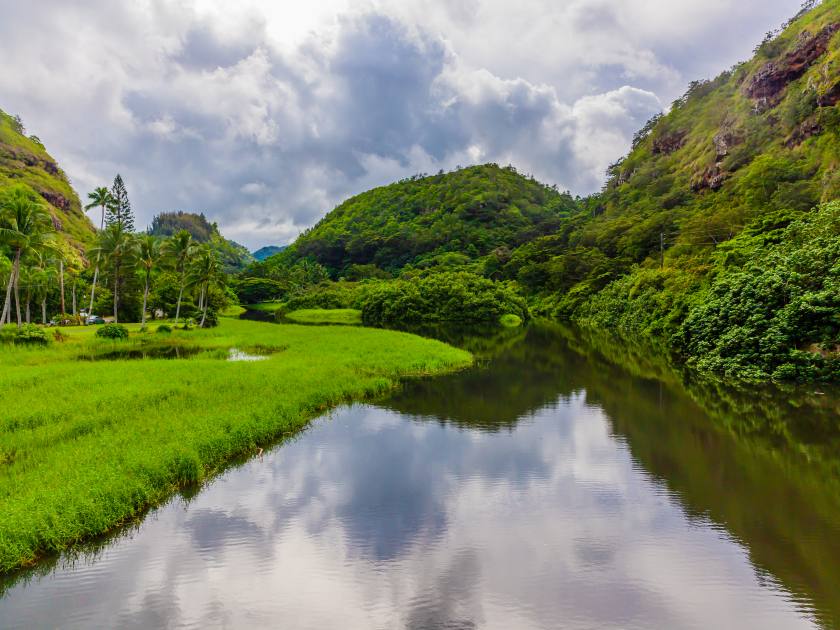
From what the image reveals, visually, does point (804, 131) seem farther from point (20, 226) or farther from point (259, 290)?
point (259, 290)

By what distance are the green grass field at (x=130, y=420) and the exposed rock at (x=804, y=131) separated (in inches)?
2899

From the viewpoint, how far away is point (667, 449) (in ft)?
66.2

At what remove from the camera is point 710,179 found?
324 ft

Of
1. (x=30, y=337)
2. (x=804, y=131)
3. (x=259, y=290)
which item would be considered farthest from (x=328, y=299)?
(x=804, y=131)

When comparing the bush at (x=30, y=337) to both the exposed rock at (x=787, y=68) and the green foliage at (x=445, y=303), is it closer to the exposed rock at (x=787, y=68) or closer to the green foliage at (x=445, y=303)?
the green foliage at (x=445, y=303)

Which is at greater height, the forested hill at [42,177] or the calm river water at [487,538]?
the forested hill at [42,177]

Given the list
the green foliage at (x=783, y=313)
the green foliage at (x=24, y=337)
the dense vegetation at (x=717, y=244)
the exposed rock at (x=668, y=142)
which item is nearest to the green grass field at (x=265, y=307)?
the dense vegetation at (x=717, y=244)

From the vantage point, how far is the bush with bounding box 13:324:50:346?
4197 centimetres

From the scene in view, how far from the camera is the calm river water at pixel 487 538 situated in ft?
33.5

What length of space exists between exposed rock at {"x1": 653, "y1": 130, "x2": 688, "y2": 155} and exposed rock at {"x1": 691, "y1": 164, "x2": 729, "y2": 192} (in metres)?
36.8

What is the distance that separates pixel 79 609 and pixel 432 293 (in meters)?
90.2

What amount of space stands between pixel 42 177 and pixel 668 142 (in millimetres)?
188324

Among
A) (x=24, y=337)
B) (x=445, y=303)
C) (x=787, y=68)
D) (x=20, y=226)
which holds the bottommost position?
(x=24, y=337)

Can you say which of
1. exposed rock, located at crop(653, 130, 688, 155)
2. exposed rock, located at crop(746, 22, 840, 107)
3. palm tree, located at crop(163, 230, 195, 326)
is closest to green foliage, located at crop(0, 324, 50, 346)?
palm tree, located at crop(163, 230, 195, 326)
